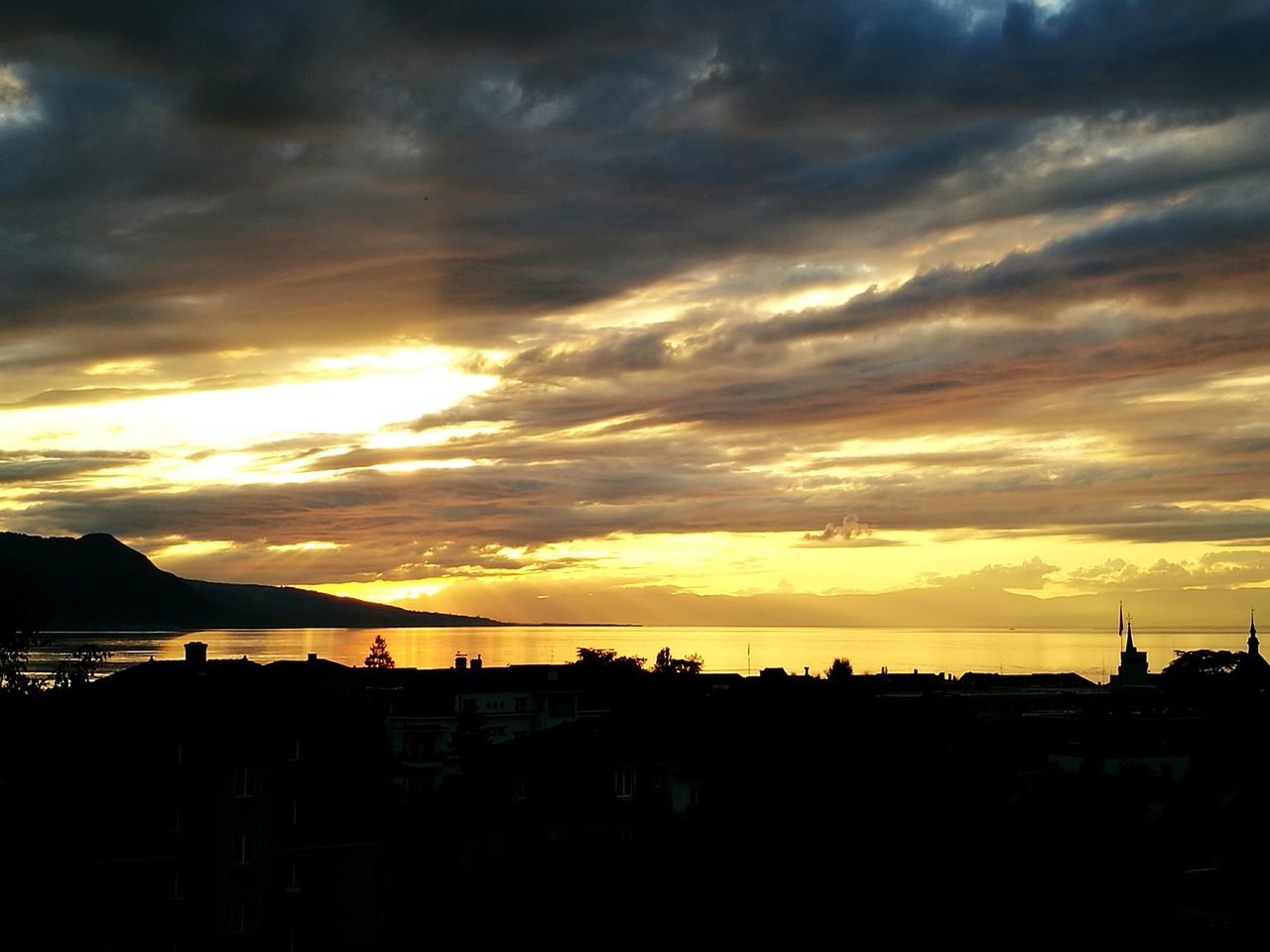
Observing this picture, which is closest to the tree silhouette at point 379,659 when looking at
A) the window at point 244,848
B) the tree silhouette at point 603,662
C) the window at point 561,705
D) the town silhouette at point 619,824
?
the tree silhouette at point 603,662

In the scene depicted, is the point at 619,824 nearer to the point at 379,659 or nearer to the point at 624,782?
the point at 624,782

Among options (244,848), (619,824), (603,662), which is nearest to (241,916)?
(244,848)

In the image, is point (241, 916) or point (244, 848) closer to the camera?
point (241, 916)

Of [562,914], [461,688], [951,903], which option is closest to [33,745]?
[562,914]

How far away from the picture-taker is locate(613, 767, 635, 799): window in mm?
65062

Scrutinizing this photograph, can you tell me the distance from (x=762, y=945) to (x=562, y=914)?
12918 mm

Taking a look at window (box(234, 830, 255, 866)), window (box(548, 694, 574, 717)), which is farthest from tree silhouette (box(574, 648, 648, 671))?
window (box(234, 830, 255, 866))

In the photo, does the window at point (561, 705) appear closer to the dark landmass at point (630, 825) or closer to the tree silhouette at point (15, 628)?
the dark landmass at point (630, 825)

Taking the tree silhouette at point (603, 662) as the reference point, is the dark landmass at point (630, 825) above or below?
below

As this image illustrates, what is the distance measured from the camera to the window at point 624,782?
65.1m

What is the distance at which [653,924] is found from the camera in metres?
41.2

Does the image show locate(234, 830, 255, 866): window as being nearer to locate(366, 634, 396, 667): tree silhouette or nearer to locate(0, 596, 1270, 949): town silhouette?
locate(0, 596, 1270, 949): town silhouette

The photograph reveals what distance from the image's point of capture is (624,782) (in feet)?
214

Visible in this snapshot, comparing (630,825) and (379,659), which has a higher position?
(379,659)
